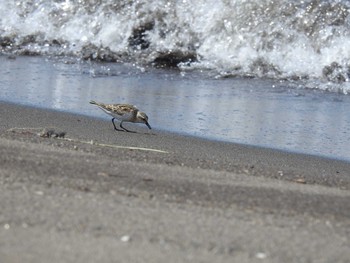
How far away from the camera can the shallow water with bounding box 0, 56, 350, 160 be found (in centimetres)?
830

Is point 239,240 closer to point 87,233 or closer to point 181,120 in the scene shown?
point 87,233

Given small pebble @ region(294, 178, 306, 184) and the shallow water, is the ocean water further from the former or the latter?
small pebble @ region(294, 178, 306, 184)

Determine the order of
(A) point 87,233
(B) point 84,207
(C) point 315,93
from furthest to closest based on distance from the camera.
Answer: (C) point 315,93
(B) point 84,207
(A) point 87,233

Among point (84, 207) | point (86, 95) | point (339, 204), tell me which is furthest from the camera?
point (86, 95)

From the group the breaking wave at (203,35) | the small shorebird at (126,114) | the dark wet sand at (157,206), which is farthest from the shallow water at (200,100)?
the dark wet sand at (157,206)

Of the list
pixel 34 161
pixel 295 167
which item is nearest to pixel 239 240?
pixel 34 161

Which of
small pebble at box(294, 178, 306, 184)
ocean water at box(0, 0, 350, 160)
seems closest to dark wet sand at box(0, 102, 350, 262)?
small pebble at box(294, 178, 306, 184)

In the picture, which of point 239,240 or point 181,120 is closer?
point 239,240

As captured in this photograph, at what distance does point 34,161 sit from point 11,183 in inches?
23.3

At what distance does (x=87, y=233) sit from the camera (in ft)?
12.6

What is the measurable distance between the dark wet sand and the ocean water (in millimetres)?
2049

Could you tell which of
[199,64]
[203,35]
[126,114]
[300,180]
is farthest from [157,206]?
[203,35]

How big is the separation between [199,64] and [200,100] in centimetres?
290

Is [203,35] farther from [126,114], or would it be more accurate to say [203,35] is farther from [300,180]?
[300,180]
